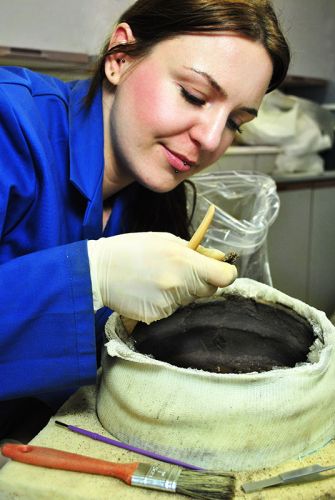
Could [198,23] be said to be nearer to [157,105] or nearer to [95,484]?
[157,105]

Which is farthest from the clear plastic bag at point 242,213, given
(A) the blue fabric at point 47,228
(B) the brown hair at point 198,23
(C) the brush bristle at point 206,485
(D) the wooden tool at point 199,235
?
(C) the brush bristle at point 206,485

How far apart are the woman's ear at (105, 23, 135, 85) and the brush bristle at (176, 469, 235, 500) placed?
0.75 meters

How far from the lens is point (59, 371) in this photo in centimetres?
78

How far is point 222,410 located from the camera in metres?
0.70

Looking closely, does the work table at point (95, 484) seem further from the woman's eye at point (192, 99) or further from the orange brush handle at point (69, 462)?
the woman's eye at point (192, 99)

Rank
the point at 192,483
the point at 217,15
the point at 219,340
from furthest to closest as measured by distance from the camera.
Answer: the point at 219,340, the point at 217,15, the point at 192,483

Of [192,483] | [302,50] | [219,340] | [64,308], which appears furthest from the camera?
[302,50]

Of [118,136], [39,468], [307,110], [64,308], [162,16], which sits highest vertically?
[162,16]

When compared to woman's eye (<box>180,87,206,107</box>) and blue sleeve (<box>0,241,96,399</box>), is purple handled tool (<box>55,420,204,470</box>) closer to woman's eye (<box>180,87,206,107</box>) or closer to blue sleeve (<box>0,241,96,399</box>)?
blue sleeve (<box>0,241,96,399</box>)

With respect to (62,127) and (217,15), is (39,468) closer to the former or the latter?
(62,127)

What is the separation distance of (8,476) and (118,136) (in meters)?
0.64

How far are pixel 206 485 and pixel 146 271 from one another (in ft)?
1.02

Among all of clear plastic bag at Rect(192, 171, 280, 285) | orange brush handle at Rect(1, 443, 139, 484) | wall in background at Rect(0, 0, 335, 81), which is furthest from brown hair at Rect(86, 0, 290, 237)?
orange brush handle at Rect(1, 443, 139, 484)

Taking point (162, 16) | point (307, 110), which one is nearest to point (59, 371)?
point (162, 16)
